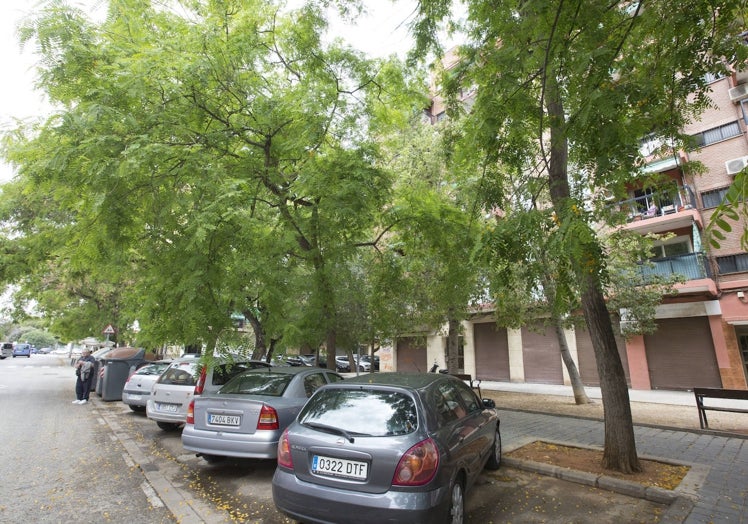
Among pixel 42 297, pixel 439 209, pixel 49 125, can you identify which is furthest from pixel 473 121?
pixel 42 297

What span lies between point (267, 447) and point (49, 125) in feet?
17.7

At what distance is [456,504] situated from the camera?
3594mm

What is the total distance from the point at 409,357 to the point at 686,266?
17215 mm

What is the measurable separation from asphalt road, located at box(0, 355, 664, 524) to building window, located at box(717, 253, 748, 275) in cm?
1611

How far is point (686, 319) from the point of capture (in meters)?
16.7

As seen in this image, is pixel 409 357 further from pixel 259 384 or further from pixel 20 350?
pixel 20 350

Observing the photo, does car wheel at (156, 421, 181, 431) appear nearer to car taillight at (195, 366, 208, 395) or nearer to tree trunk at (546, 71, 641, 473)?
car taillight at (195, 366, 208, 395)

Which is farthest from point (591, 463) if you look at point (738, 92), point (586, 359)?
point (738, 92)

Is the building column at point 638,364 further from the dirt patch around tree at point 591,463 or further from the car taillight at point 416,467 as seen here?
the car taillight at point 416,467

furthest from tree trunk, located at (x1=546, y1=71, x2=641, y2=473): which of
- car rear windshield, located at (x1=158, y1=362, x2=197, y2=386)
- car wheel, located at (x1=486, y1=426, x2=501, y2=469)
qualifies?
car rear windshield, located at (x1=158, y1=362, x2=197, y2=386)

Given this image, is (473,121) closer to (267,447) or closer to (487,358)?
(267,447)

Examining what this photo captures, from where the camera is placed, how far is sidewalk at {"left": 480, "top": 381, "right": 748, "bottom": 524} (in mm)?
4246

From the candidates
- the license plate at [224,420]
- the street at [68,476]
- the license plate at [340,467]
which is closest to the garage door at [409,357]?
the street at [68,476]

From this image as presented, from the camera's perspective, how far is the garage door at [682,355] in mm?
15977
